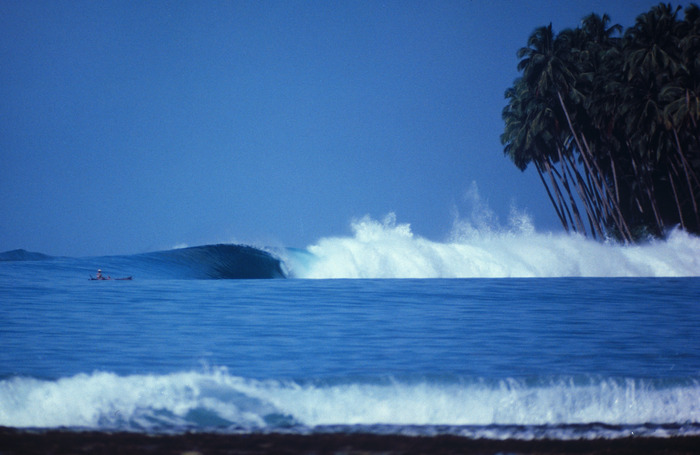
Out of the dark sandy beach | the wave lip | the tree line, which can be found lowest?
the dark sandy beach

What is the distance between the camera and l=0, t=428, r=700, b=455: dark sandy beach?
528 cm

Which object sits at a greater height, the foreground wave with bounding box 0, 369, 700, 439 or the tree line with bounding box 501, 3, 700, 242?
the tree line with bounding box 501, 3, 700, 242

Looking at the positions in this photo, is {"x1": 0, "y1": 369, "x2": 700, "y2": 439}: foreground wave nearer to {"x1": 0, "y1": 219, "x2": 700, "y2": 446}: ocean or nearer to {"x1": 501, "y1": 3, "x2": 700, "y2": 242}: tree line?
{"x1": 0, "y1": 219, "x2": 700, "y2": 446}: ocean

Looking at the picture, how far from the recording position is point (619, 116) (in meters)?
40.2

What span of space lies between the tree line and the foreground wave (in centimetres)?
3205

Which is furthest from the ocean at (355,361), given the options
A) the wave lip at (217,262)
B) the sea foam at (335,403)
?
the wave lip at (217,262)

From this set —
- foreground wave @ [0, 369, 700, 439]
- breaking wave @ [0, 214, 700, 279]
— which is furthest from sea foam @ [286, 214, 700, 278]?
foreground wave @ [0, 369, 700, 439]

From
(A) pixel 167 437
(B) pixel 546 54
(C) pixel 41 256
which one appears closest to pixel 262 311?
(A) pixel 167 437

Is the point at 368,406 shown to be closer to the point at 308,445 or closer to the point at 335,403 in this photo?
the point at 335,403

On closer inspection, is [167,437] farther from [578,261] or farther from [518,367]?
[578,261]

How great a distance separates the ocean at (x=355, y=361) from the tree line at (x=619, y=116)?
2339 cm

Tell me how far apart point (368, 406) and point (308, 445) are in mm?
1176

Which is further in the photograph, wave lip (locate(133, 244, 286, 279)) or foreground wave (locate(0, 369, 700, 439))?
wave lip (locate(133, 244, 286, 279))

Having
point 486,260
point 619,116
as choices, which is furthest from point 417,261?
point 619,116
